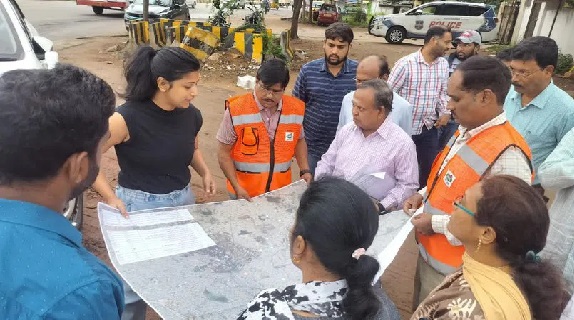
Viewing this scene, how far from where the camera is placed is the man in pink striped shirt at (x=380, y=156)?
8.33 feet

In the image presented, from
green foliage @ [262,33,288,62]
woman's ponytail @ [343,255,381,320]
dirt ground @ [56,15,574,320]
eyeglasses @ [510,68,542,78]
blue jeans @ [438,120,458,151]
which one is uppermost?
eyeglasses @ [510,68,542,78]

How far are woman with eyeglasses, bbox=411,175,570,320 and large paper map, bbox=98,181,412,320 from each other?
673 mm

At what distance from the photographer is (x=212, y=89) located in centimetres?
927

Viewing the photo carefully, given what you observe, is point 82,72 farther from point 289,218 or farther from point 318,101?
point 318,101

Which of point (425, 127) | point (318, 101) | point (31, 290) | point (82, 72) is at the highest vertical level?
point (82, 72)

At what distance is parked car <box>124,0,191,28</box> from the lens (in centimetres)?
1577

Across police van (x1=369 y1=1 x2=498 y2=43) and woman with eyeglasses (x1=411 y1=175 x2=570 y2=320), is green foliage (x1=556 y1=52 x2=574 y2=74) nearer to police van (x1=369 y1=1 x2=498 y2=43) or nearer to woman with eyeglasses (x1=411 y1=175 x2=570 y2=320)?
police van (x1=369 y1=1 x2=498 y2=43)

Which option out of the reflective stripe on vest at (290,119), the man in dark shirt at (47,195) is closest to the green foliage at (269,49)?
the reflective stripe on vest at (290,119)

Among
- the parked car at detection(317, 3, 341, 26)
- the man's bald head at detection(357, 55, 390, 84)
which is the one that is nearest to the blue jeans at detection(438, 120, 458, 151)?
the man's bald head at detection(357, 55, 390, 84)

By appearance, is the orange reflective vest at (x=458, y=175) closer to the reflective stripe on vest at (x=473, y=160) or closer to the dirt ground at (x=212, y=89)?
the reflective stripe on vest at (x=473, y=160)

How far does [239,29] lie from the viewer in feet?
38.8

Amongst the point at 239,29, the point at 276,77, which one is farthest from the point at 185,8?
the point at 276,77

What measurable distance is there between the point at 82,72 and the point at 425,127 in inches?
151

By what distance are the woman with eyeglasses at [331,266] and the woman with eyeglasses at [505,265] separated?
31 centimetres
